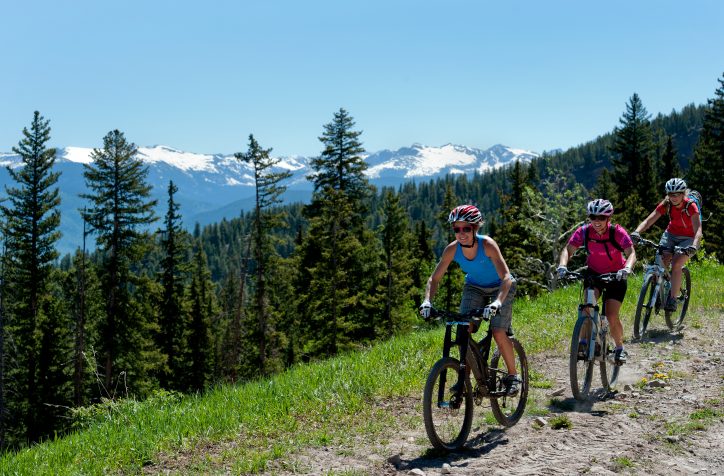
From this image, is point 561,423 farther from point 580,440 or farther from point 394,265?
point 394,265

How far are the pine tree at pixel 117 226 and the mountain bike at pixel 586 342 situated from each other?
1119 inches

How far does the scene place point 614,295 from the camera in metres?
7.79

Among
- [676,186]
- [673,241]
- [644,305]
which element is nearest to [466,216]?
[676,186]

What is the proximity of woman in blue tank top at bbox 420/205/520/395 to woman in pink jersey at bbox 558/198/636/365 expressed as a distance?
5.59 ft

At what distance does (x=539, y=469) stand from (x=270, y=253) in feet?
91.6

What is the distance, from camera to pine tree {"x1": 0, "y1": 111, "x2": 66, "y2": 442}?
A: 32.4m

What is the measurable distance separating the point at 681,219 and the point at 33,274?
3494 cm

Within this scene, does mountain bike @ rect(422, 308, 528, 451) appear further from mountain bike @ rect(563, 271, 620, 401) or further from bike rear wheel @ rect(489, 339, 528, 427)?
mountain bike @ rect(563, 271, 620, 401)

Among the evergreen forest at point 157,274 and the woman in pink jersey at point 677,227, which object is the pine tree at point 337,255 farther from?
the woman in pink jersey at point 677,227

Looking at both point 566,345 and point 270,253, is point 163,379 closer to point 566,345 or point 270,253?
point 270,253

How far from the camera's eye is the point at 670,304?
34.7 ft

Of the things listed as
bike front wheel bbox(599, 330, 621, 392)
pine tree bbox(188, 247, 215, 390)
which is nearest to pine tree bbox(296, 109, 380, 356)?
pine tree bbox(188, 247, 215, 390)

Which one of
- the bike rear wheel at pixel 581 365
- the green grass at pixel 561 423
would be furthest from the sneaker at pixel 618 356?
the green grass at pixel 561 423

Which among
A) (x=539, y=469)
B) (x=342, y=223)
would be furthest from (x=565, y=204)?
(x=539, y=469)
